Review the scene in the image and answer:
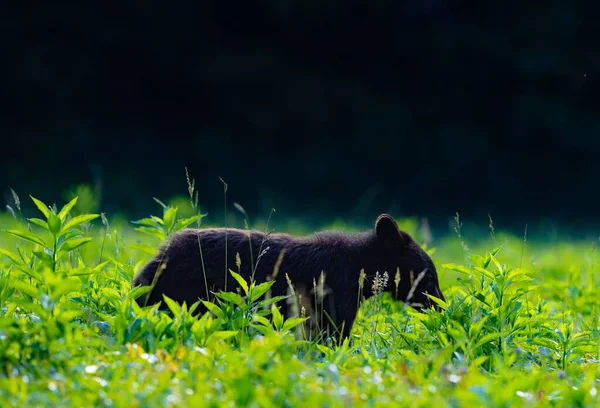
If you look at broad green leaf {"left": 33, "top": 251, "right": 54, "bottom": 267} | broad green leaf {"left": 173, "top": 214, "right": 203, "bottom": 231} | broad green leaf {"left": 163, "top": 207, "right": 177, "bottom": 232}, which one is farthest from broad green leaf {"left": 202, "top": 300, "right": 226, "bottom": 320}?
broad green leaf {"left": 163, "top": 207, "right": 177, "bottom": 232}

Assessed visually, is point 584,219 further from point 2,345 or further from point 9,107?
point 2,345

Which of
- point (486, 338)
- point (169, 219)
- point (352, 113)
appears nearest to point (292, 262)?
point (169, 219)

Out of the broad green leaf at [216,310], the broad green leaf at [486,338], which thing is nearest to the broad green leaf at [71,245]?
the broad green leaf at [216,310]

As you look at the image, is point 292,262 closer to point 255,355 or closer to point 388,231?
point 388,231

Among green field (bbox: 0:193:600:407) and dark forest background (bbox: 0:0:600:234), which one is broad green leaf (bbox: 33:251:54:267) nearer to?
green field (bbox: 0:193:600:407)

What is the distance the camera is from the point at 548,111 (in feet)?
73.7

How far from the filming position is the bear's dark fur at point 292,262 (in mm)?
5625

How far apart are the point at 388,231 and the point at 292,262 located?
2.71ft

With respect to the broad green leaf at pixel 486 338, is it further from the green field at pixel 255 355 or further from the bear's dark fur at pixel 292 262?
the bear's dark fur at pixel 292 262

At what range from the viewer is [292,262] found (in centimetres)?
581

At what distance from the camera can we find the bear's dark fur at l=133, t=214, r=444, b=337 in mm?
5625

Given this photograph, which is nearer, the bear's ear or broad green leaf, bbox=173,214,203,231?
broad green leaf, bbox=173,214,203,231

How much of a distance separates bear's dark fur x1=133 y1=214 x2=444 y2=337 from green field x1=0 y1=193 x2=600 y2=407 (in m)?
0.30

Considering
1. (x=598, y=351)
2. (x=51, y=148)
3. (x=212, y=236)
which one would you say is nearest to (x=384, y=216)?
(x=212, y=236)
